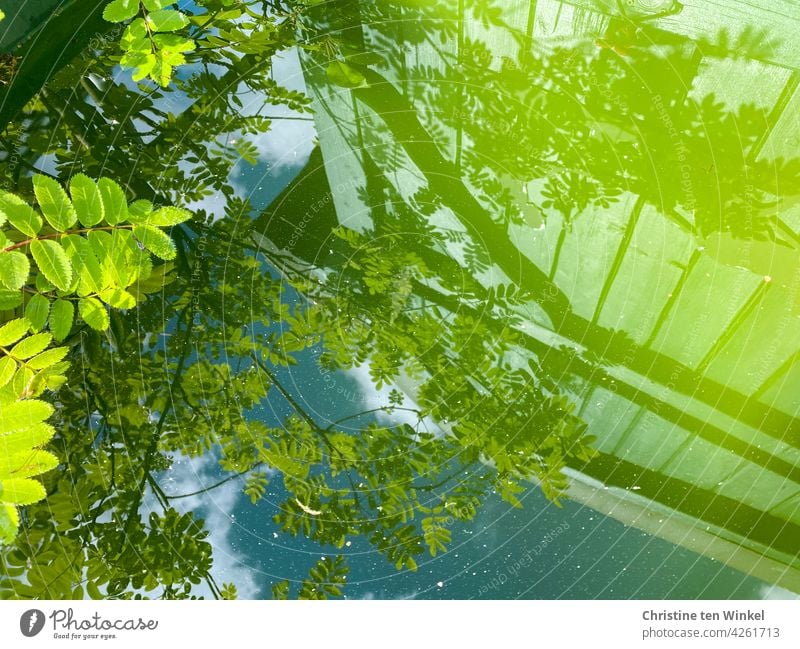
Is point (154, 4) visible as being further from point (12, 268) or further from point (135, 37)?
point (12, 268)

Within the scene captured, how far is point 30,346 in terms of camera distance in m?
0.83

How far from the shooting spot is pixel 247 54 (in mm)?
938

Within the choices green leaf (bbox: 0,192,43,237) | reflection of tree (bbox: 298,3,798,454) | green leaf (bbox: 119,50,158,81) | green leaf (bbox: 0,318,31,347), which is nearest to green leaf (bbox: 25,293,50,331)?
green leaf (bbox: 0,318,31,347)

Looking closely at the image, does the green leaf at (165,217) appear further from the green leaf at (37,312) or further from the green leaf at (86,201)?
the green leaf at (37,312)

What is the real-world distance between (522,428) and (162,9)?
3.23ft

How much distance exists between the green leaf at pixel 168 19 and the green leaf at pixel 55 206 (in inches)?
12.7

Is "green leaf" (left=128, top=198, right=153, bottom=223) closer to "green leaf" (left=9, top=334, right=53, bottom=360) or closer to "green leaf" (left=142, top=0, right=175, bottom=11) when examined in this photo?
"green leaf" (left=9, top=334, right=53, bottom=360)

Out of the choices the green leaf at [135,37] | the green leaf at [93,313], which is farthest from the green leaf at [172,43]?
the green leaf at [93,313]

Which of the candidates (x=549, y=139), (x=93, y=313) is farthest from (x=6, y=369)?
(x=549, y=139)

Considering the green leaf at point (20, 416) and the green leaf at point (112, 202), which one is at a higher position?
the green leaf at point (112, 202)

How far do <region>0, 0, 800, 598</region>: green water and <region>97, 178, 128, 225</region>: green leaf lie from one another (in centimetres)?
13

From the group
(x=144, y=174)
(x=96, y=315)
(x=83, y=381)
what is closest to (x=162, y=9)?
(x=144, y=174)

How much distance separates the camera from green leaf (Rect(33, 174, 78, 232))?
2.61 feet

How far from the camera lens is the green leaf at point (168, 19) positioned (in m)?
0.87
